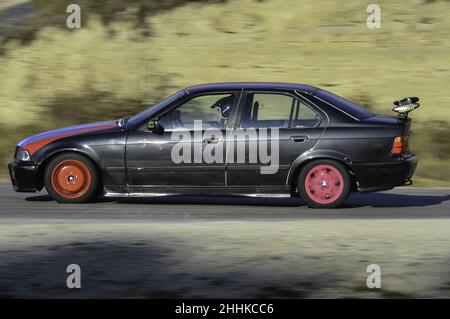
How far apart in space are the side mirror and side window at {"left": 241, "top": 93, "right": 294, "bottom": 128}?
3.37ft

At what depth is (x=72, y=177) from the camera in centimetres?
1209

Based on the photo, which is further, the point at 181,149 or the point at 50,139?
the point at 50,139

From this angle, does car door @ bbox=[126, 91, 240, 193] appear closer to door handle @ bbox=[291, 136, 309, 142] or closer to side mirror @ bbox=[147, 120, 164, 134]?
side mirror @ bbox=[147, 120, 164, 134]

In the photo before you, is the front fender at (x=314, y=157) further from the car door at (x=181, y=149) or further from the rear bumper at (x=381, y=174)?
the car door at (x=181, y=149)

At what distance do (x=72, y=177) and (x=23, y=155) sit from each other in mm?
729

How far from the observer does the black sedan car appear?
11812mm

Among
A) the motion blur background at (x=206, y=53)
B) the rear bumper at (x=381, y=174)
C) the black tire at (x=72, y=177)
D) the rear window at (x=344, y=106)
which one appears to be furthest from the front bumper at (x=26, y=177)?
the motion blur background at (x=206, y=53)

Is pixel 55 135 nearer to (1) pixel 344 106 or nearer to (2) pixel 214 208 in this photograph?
(2) pixel 214 208

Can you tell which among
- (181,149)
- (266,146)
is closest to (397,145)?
(266,146)
